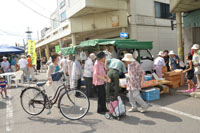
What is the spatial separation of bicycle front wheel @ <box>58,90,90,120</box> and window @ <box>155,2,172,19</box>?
16.9 metres

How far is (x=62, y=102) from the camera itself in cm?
414

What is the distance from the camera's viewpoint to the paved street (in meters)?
3.61

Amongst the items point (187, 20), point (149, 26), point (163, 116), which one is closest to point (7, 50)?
point (163, 116)

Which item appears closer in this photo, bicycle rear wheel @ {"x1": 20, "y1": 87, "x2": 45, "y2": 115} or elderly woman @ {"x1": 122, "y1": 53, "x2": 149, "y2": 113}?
elderly woman @ {"x1": 122, "y1": 53, "x2": 149, "y2": 113}

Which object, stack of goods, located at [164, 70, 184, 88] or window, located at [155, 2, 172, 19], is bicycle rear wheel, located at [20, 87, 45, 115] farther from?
window, located at [155, 2, 172, 19]

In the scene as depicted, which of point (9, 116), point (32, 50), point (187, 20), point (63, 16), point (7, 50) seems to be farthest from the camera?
point (63, 16)

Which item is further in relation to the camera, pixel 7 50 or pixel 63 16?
pixel 63 16

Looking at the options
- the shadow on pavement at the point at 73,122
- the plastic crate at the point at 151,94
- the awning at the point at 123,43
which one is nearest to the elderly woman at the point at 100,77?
the shadow on pavement at the point at 73,122

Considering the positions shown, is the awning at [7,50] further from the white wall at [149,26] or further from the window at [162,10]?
the window at [162,10]

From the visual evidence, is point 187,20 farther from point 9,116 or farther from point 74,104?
point 9,116

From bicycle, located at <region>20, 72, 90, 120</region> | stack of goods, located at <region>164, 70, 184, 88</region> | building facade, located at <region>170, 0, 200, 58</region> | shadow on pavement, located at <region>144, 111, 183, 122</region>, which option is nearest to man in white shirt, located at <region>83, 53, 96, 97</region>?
bicycle, located at <region>20, 72, 90, 120</region>

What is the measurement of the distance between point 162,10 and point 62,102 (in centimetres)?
1869

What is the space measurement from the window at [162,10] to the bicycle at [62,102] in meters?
16.9

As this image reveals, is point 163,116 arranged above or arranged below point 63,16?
below
